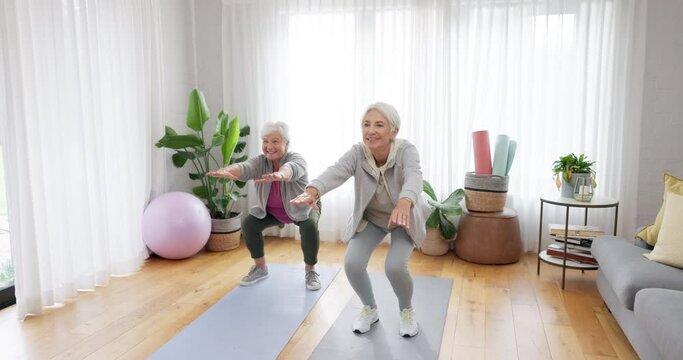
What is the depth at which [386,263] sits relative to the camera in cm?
253

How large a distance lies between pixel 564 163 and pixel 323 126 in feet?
6.48

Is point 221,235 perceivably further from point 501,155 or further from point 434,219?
point 501,155

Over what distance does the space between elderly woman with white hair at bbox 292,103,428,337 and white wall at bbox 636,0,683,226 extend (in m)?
2.16

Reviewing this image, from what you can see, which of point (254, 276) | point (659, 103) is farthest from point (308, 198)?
point (659, 103)

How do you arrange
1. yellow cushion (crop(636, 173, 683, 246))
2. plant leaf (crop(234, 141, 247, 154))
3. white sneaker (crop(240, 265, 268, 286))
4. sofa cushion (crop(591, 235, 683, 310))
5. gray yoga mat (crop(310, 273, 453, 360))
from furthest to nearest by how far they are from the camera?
1. plant leaf (crop(234, 141, 247, 154))
2. white sneaker (crop(240, 265, 268, 286))
3. yellow cushion (crop(636, 173, 683, 246))
4. gray yoga mat (crop(310, 273, 453, 360))
5. sofa cushion (crop(591, 235, 683, 310))

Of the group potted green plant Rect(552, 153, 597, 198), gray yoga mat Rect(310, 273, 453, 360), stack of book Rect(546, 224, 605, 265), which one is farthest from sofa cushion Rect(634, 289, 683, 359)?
potted green plant Rect(552, 153, 597, 198)

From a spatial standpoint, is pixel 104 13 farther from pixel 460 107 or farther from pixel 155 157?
pixel 460 107

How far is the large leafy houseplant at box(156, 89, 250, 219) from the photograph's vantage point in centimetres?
396

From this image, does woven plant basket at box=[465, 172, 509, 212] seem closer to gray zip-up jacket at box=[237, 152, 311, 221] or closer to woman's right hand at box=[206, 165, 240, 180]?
gray zip-up jacket at box=[237, 152, 311, 221]

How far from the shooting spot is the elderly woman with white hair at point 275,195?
3.14 meters

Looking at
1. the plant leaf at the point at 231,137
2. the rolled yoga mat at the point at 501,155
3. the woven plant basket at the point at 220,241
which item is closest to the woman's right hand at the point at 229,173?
the plant leaf at the point at 231,137

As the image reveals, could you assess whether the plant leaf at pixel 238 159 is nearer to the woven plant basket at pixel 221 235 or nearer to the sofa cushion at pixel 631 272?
the woven plant basket at pixel 221 235

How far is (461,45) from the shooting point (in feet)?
13.4

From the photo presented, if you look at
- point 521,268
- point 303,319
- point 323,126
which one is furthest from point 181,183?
point 521,268
